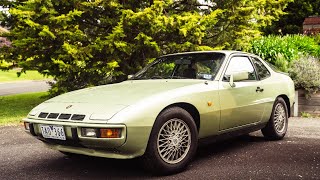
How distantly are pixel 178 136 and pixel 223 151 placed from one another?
4.10 ft

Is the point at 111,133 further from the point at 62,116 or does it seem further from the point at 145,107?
the point at 62,116

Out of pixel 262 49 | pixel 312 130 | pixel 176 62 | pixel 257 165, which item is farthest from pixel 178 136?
pixel 262 49

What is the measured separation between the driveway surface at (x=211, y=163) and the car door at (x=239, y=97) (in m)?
0.45

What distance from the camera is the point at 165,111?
4020 mm

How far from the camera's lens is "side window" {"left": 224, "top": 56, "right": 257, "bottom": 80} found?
499 centimetres

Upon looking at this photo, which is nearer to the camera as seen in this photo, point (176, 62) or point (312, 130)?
point (176, 62)

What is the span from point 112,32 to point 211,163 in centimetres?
503

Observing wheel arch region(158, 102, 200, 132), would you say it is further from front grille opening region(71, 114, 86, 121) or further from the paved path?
the paved path

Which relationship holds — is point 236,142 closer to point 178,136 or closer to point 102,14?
point 178,136

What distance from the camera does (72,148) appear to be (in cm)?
398

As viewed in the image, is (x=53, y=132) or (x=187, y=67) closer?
(x=53, y=132)

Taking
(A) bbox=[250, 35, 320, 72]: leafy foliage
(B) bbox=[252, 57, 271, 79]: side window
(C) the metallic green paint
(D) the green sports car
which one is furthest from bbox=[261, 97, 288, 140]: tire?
(A) bbox=[250, 35, 320, 72]: leafy foliage

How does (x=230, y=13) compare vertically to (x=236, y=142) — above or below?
above

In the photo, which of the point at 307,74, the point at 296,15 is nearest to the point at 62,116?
the point at 307,74
